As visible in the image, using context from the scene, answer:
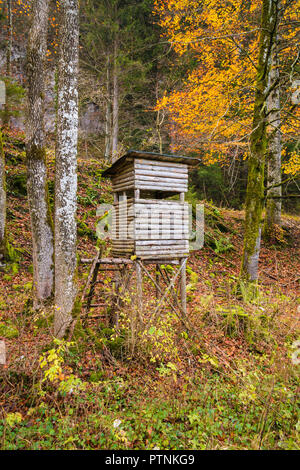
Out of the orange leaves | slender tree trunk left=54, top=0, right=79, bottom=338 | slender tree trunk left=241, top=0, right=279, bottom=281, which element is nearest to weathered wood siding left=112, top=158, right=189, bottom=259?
slender tree trunk left=54, top=0, right=79, bottom=338

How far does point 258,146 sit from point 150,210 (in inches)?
147

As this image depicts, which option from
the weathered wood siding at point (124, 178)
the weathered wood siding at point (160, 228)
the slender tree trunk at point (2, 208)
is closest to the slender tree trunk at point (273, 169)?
the weathered wood siding at point (160, 228)

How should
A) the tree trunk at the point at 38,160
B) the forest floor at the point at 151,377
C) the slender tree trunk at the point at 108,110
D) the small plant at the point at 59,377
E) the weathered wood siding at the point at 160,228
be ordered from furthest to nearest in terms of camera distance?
the slender tree trunk at the point at 108,110 → the weathered wood siding at the point at 160,228 → the tree trunk at the point at 38,160 → the small plant at the point at 59,377 → the forest floor at the point at 151,377

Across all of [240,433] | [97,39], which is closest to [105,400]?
[240,433]

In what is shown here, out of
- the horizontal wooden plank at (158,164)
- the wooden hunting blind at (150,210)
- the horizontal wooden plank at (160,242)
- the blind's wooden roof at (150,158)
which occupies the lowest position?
the horizontal wooden plank at (160,242)

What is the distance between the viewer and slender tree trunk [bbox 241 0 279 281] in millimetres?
6992

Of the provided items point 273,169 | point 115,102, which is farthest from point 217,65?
point 273,169

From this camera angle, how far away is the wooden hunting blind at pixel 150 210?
238 inches

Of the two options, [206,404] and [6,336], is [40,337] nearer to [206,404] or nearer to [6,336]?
[6,336]

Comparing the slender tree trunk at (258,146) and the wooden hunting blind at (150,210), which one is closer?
the wooden hunting blind at (150,210)

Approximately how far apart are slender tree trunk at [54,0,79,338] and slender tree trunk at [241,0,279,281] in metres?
4.83

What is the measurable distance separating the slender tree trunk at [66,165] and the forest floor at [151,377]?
0.68m

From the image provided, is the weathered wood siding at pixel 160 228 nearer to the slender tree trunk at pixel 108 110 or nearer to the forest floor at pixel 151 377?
the forest floor at pixel 151 377

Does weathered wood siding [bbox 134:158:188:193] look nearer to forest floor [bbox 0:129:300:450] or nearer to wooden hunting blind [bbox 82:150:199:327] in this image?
wooden hunting blind [bbox 82:150:199:327]
